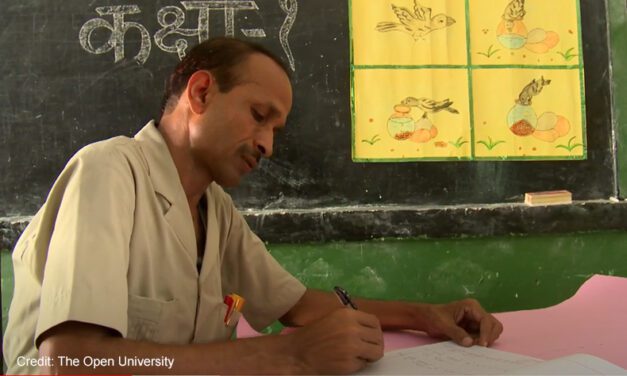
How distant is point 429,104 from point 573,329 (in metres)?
0.79

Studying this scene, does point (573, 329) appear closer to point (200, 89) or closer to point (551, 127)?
point (551, 127)

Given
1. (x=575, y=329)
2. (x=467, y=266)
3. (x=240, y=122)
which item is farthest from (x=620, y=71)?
(x=240, y=122)

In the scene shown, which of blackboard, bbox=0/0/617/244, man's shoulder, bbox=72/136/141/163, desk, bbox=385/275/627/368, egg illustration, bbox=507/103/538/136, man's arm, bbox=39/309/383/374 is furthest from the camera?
egg illustration, bbox=507/103/538/136

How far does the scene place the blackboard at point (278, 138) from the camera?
59.2 inches

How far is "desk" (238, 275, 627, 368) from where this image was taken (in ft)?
3.03

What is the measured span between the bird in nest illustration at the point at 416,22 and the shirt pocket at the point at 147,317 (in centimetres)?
113

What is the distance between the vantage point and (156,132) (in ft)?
3.14

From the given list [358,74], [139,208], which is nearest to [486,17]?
[358,74]

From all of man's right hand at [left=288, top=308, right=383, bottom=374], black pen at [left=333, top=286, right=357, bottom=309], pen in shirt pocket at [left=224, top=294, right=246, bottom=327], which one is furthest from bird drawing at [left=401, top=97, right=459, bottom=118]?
man's right hand at [left=288, top=308, right=383, bottom=374]

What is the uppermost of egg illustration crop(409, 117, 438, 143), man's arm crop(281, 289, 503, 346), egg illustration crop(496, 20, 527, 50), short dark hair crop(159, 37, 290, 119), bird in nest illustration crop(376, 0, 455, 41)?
bird in nest illustration crop(376, 0, 455, 41)

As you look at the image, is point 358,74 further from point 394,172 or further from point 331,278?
point 331,278

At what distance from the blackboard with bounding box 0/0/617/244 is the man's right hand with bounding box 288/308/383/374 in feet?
2.56

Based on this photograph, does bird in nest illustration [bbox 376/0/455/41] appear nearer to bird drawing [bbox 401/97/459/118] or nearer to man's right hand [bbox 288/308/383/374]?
bird drawing [bbox 401/97/459/118]

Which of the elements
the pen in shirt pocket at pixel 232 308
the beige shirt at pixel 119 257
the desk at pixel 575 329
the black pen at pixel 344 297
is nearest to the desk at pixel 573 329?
the desk at pixel 575 329
